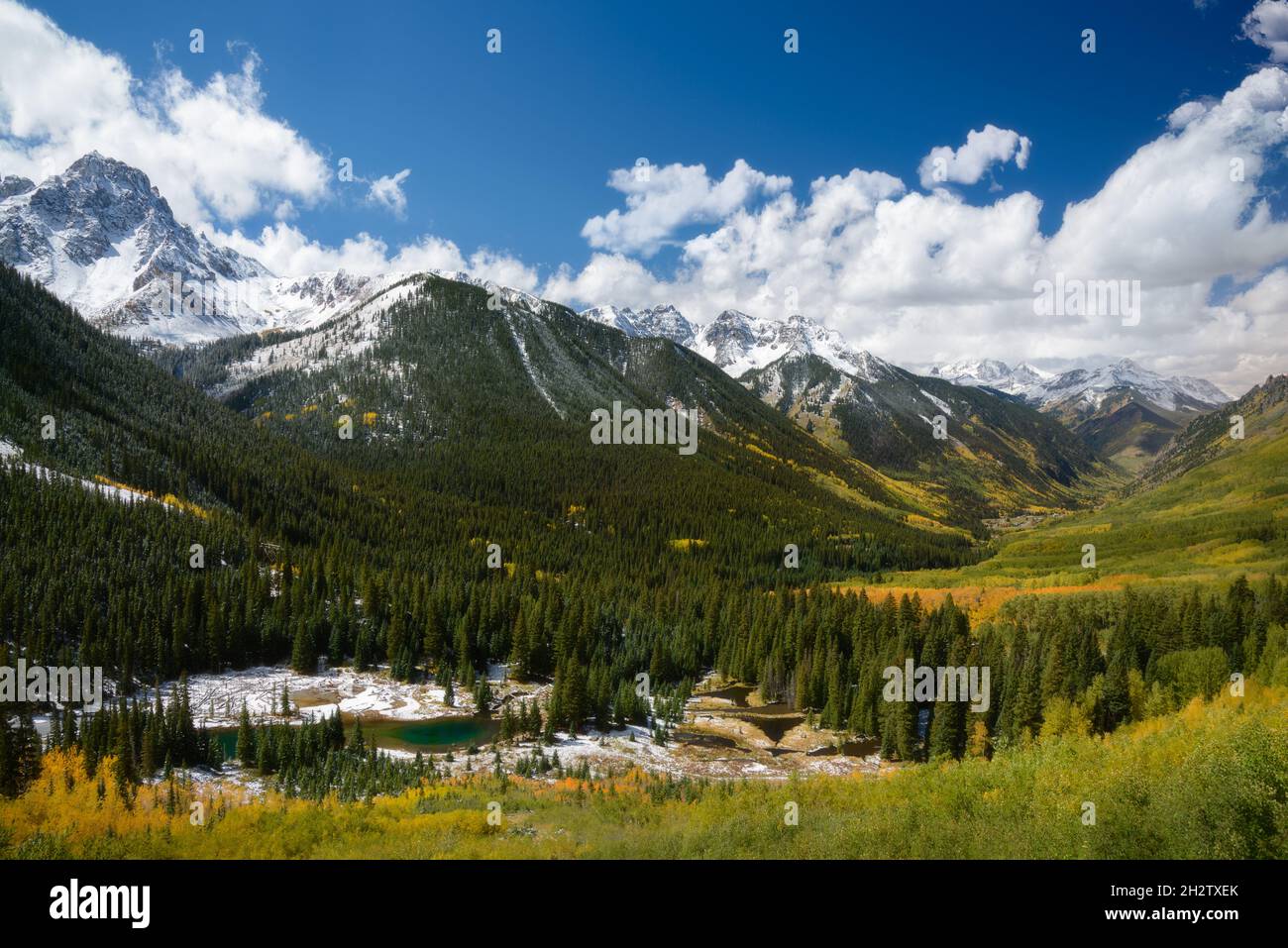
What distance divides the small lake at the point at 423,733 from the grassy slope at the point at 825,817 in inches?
828

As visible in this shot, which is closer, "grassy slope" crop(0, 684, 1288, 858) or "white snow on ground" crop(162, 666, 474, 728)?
"grassy slope" crop(0, 684, 1288, 858)

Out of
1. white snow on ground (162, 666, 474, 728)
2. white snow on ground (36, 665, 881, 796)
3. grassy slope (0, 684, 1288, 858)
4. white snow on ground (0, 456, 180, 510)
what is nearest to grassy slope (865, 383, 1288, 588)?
white snow on ground (36, 665, 881, 796)

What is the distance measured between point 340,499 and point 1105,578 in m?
177

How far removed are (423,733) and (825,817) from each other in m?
55.7

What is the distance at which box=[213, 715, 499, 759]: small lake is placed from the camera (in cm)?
7462

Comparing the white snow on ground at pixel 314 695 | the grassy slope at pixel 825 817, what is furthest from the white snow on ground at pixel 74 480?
the grassy slope at pixel 825 817

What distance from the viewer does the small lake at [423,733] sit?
245 feet

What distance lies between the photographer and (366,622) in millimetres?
107250

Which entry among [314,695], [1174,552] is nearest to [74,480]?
[314,695]

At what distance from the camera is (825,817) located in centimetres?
4134

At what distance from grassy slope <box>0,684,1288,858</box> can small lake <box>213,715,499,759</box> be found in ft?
69.0

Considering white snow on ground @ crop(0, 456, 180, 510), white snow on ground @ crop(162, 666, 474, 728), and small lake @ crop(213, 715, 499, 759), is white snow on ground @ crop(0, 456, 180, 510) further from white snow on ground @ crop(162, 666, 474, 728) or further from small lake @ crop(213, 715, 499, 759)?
small lake @ crop(213, 715, 499, 759)

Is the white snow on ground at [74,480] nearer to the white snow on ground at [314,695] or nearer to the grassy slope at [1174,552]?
the white snow on ground at [314,695]
